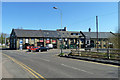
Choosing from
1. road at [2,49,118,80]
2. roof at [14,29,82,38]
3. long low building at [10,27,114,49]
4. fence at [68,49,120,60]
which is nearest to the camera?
road at [2,49,118,80]

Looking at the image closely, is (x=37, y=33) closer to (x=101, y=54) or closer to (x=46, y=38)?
(x=46, y=38)

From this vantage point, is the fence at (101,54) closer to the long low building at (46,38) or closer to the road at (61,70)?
the road at (61,70)

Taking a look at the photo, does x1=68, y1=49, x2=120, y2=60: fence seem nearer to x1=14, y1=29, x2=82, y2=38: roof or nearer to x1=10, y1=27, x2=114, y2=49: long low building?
x1=10, y1=27, x2=114, y2=49: long low building

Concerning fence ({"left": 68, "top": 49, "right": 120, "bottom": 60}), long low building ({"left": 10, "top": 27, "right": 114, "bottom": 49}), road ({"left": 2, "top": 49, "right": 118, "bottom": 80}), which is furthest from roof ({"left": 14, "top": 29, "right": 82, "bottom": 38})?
road ({"left": 2, "top": 49, "right": 118, "bottom": 80})

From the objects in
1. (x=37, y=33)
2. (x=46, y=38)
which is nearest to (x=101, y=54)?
(x=46, y=38)

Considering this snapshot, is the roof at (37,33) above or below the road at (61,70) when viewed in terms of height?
above

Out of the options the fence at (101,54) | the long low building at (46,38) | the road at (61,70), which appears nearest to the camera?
the road at (61,70)

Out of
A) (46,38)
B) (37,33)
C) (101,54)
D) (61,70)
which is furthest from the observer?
(37,33)

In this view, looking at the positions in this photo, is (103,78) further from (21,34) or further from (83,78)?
(21,34)

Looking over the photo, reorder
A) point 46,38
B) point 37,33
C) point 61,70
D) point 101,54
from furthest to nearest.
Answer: point 37,33
point 46,38
point 101,54
point 61,70

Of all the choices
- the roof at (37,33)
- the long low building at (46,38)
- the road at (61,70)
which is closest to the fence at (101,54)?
the road at (61,70)

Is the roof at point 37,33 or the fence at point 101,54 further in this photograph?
the roof at point 37,33

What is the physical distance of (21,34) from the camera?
61.2 m

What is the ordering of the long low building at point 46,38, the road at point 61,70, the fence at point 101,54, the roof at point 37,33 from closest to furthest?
the road at point 61,70, the fence at point 101,54, the long low building at point 46,38, the roof at point 37,33
